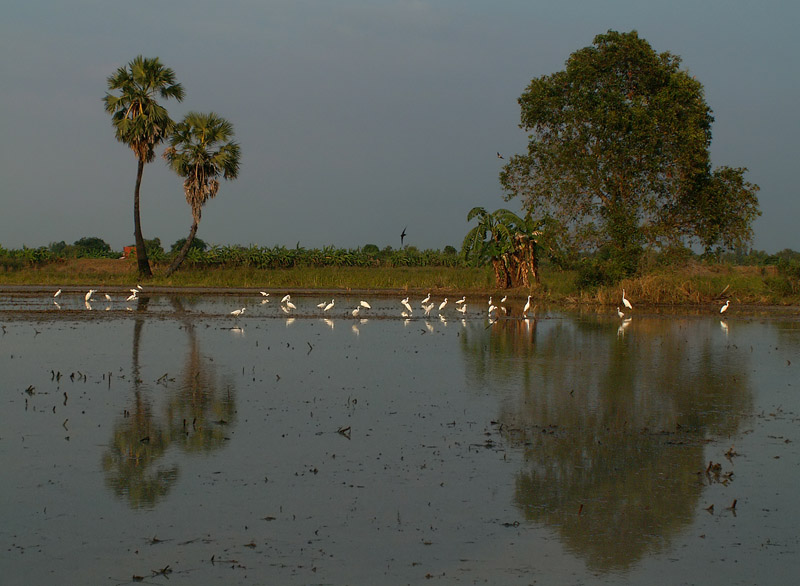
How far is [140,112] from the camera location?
45.5 m

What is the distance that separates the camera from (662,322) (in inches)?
1022

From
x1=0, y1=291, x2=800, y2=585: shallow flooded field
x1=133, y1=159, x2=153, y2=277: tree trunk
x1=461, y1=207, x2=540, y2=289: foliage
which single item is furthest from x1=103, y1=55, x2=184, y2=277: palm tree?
x1=0, y1=291, x2=800, y2=585: shallow flooded field

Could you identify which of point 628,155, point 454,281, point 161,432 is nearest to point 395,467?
point 161,432

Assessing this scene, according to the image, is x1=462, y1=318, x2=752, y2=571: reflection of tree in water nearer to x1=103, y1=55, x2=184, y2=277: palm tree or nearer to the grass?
the grass

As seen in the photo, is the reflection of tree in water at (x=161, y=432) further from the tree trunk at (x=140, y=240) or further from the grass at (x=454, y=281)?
the tree trunk at (x=140, y=240)

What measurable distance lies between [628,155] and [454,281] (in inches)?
499

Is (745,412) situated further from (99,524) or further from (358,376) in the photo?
(99,524)

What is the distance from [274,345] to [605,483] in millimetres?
11423

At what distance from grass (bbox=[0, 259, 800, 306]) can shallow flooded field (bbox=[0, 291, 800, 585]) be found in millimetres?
15868

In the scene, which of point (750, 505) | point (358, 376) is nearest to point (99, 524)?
point (750, 505)

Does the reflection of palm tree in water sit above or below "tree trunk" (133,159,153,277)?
below

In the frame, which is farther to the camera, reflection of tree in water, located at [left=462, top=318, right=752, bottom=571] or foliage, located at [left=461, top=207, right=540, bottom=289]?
foliage, located at [left=461, top=207, right=540, bottom=289]

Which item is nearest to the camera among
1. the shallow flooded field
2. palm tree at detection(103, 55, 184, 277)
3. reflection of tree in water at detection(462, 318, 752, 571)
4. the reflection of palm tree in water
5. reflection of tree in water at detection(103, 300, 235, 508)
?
the shallow flooded field

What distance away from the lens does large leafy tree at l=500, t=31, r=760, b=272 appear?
31.7 m
